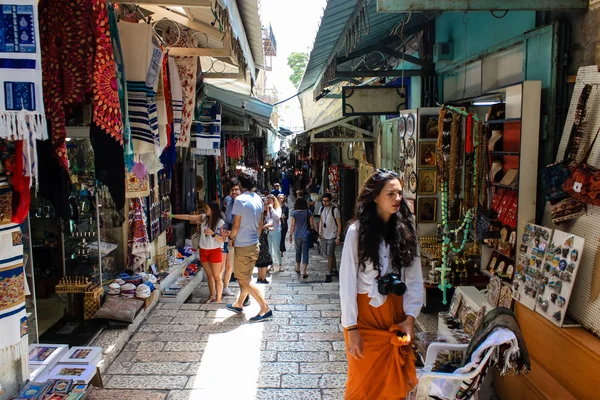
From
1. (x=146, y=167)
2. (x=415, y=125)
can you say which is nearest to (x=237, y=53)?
(x=146, y=167)

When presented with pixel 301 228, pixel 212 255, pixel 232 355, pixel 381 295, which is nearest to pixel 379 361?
pixel 381 295

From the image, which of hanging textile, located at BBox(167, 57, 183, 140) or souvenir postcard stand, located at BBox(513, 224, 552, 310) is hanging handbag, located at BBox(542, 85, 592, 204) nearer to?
souvenir postcard stand, located at BBox(513, 224, 552, 310)

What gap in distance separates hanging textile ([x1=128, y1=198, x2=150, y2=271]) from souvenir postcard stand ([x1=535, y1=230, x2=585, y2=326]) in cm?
555

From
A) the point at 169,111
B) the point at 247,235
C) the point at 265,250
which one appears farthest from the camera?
the point at 265,250

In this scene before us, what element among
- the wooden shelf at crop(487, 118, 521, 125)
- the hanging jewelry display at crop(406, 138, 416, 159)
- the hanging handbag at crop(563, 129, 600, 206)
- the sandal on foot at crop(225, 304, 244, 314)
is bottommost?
the sandal on foot at crop(225, 304, 244, 314)

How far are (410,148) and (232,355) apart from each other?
11.4 feet

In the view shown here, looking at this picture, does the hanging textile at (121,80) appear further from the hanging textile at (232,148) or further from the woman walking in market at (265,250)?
the hanging textile at (232,148)

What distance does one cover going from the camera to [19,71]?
2363 millimetres

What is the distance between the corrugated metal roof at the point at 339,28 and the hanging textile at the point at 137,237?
3.46 metres

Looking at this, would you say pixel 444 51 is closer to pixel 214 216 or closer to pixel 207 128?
pixel 214 216

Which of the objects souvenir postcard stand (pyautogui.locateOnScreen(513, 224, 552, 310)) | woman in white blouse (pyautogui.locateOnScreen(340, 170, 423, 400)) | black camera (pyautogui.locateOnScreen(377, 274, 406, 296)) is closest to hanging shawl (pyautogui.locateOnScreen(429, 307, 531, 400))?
woman in white blouse (pyautogui.locateOnScreen(340, 170, 423, 400))

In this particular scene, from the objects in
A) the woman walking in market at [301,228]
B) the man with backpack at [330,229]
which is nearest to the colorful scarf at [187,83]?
the woman walking in market at [301,228]

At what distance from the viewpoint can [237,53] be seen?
550 centimetres

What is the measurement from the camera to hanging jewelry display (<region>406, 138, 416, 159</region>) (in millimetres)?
6442
